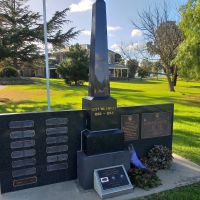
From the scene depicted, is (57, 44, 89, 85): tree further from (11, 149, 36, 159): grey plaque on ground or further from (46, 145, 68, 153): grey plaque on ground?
(11, 149, 36, 159): grey plaque on ground

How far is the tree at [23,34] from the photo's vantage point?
1706 centimetres

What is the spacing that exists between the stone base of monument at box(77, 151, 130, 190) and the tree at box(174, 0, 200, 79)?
10.5 meters

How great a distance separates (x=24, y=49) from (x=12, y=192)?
1503 centimetres

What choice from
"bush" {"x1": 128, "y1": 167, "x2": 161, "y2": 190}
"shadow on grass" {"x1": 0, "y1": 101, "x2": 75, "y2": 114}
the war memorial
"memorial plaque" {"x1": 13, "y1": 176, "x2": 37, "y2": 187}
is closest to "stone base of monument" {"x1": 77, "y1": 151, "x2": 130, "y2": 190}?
the war memorial

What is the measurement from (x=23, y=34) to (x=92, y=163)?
1468 centimetres

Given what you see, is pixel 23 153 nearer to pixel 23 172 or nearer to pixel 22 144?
pixel 22 144

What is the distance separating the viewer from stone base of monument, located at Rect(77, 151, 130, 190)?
476 centimetres

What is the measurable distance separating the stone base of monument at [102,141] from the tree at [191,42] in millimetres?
10409

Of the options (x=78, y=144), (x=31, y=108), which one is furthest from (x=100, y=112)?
(x=31, y=108)

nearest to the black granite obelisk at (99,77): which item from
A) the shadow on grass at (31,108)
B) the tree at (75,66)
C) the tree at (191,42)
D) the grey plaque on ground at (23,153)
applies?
the grey plaque on ground at (23,153)

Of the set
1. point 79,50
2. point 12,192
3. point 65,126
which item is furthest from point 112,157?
point 79,50

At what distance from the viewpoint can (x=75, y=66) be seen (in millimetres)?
32688

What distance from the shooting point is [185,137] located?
27.4ft

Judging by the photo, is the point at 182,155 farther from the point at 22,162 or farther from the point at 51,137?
the point at 22,162
